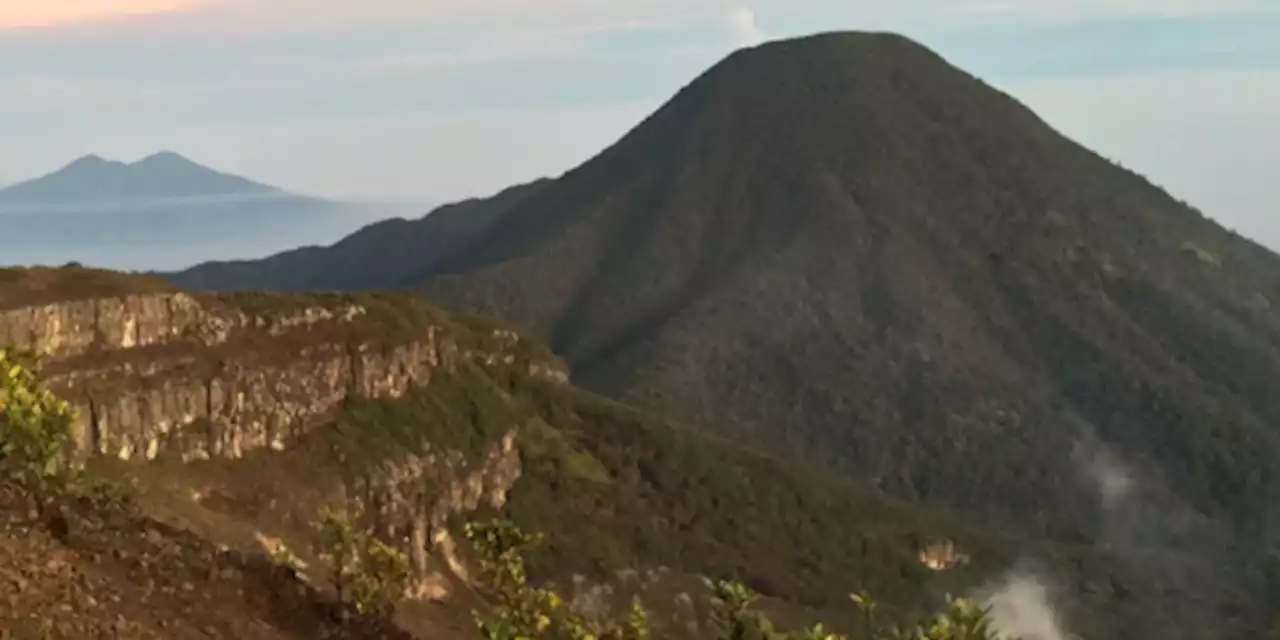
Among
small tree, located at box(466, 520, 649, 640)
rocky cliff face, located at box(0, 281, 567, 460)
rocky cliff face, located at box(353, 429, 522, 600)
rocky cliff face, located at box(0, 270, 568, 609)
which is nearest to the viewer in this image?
small tree, located at box(466, 520, 649, 640)

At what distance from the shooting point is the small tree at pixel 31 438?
178 ft

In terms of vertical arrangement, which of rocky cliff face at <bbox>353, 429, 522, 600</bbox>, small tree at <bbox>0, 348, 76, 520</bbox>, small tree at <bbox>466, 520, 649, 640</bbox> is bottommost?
rocky cliff face at <bbox>353, 429, 522, 600</bbox>

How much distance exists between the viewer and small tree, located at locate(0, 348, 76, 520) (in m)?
54.3

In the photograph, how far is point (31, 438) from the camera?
2190 inches

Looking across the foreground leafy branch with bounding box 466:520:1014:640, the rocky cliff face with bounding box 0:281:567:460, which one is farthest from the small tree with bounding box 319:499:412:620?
the rocky cliff face with bounding box 0:281:567:460

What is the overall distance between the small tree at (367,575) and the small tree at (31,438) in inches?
479

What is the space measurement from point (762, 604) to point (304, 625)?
13965 cm

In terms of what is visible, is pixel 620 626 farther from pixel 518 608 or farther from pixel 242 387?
pixel 242 387

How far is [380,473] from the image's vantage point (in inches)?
6841

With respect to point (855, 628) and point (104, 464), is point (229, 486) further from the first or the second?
point (855, 628)

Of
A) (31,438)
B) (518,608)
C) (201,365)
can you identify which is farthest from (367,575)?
(201,365)

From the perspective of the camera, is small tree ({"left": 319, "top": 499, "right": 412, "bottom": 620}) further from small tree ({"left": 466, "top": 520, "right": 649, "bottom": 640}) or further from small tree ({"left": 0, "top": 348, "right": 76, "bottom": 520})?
small tree ({"left": 0, "top": 348, "right": 76, "bottom": 520})

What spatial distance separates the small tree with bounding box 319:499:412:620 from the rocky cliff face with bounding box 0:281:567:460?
6785cm

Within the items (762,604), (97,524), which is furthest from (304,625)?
(762,604)
